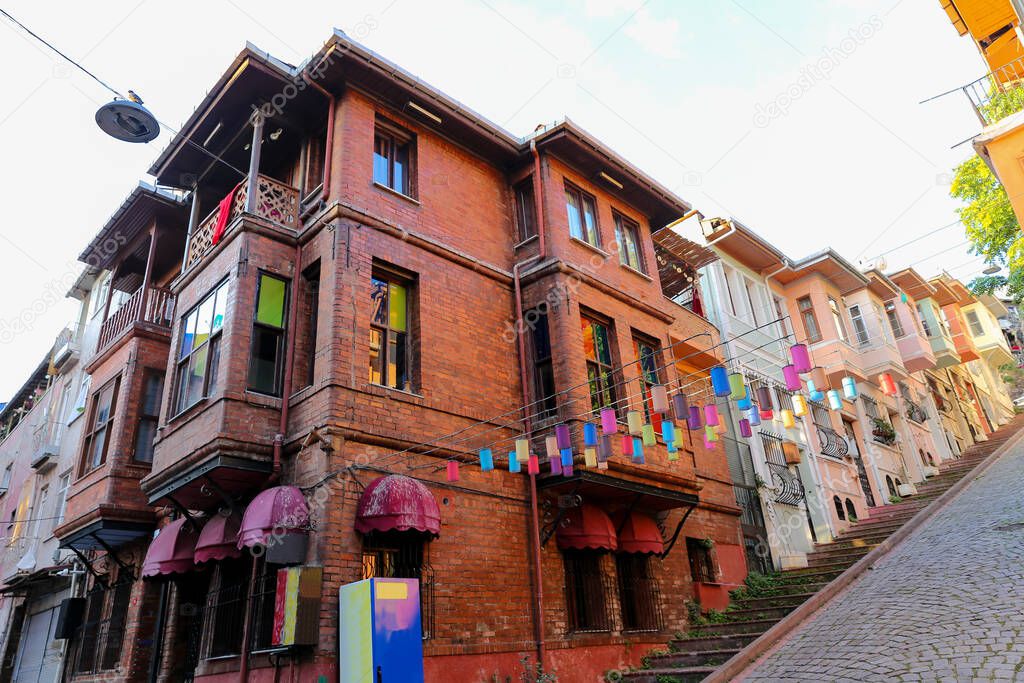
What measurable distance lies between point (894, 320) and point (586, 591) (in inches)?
920

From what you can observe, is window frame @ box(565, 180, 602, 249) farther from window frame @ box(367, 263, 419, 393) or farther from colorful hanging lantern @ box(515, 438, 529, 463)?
Answer: colorful hanging lantern @ box(515, 438, 529, 463)

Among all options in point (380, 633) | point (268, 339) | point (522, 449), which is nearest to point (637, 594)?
point (522, 449)

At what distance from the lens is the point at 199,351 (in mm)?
12016

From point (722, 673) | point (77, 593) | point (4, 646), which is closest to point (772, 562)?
point (722, 673)

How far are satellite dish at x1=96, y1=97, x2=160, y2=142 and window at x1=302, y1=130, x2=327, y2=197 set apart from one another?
308cm

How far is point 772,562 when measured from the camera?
17.0 metres

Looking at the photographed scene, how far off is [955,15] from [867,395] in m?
13.7

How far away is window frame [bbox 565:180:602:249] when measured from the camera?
15406mm

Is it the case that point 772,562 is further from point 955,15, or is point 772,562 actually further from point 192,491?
point 955,15

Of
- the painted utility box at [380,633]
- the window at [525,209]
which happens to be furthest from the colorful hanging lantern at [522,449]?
the window at [525,209]

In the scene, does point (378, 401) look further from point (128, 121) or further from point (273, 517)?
point (128, 121)

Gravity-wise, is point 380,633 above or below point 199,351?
below

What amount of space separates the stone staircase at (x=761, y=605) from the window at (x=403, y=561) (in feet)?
13.7

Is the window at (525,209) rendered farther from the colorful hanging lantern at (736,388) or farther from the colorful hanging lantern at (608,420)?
the colorful hanging lantern at (736,388)
